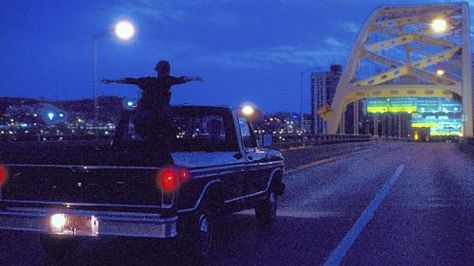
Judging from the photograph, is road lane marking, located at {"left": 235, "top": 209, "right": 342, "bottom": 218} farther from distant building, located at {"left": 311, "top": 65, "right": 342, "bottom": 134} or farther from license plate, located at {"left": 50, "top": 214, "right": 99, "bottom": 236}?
distant building, located at {"left": 311, "top": 65, "right": 342, "bottom": 134}

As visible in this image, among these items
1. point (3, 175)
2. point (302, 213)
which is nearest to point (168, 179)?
point (3, 175)

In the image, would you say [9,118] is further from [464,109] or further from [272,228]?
[464,109]

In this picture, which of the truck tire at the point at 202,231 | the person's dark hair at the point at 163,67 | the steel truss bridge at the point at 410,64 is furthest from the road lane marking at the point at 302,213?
the steel truss bridge at the point at 410,64

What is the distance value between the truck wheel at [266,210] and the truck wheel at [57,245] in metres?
3.27

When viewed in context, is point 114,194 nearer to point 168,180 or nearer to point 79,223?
point 79,223

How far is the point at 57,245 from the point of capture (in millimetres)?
8977

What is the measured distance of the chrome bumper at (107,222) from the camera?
290 inches

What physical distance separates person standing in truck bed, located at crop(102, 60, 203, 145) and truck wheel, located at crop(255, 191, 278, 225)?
2.45m

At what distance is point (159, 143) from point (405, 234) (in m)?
3.86

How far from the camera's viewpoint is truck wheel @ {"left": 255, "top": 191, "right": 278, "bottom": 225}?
37.6 ft

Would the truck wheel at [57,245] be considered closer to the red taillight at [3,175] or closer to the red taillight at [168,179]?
the red taillight at [3,175]

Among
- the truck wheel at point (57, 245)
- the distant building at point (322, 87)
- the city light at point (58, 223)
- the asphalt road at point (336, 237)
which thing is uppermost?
the distant building at point (322, 87)

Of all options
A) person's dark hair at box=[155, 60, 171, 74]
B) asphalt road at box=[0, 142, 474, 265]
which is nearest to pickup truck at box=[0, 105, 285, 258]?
asphalt road at box=[0, 142, 474, 265]

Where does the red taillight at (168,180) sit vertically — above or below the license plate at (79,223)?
above
